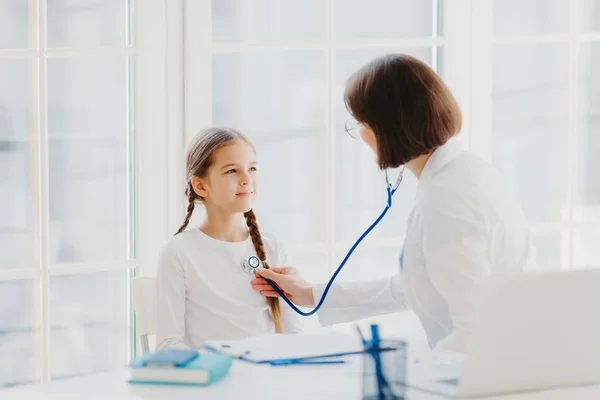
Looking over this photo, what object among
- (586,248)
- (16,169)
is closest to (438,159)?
(16,169)

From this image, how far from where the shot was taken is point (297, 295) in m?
2.13

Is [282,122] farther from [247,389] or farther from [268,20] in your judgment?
[247,389]

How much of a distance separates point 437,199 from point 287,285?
21.9 inches

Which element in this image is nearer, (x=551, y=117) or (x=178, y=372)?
(x=178, y=372)

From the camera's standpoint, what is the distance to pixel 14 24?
250 centimetres

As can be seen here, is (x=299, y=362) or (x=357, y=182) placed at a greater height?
(x=357, y=182)

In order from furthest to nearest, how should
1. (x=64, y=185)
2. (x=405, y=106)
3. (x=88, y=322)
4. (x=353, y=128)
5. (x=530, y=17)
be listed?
(x=530, y=17) < (x=88, y=322) < (x=64, y=185) < (x=353, y=128) < (x=405, y=106)

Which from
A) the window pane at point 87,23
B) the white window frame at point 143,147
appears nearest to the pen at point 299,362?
the white window frame at point 143,147

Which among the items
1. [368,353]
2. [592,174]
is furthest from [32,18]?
[592,174]

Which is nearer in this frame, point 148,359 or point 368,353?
point 368,353

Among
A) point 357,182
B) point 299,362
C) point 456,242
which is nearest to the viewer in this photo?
point 299,362

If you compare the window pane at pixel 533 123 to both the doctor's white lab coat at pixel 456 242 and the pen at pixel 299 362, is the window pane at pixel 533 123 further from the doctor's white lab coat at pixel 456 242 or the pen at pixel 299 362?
the pen at pixel 299 362

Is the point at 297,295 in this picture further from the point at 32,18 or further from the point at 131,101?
the point at 32,18

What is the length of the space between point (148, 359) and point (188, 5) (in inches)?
59.8
